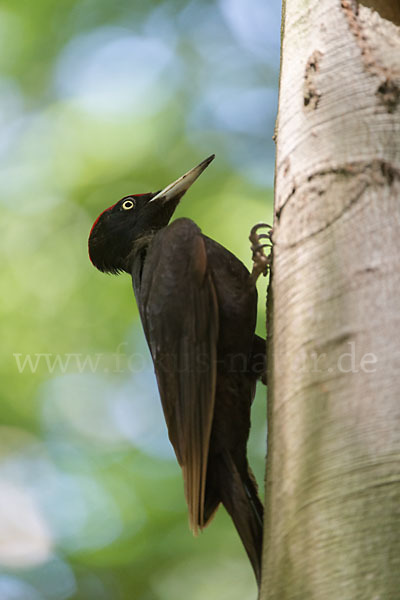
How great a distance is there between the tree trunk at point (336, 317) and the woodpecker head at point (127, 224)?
165 cm

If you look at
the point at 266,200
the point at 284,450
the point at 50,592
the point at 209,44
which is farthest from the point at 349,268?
the point at 209,44

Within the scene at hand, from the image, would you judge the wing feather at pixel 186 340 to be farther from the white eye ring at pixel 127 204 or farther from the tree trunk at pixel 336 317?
the white eye ring at pixel 127 204

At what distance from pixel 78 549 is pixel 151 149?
3088 mm

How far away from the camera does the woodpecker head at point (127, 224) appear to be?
416 cm

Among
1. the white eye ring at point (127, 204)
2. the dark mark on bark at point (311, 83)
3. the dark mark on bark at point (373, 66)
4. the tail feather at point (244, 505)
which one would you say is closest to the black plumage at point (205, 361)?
the tail feather at point (244, 505)

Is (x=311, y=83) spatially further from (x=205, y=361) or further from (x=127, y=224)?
(x=127, y=224)

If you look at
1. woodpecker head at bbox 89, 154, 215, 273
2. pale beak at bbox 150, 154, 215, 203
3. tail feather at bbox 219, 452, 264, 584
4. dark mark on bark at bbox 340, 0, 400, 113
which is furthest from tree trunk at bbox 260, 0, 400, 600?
woodpecker head at bbox 89, 154, 215, 273

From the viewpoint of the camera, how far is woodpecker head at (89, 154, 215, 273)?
A: 416 cm

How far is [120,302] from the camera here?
5270 mm

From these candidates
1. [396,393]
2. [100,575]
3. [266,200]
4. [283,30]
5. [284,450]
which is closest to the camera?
[396,393]

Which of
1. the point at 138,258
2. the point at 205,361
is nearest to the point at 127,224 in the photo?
the point at 138,258

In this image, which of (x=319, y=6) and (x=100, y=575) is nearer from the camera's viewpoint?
(x=319, y=6)

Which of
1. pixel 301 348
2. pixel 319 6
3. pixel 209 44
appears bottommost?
pixel 301 348

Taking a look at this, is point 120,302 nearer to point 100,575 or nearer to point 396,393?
point 100,575
